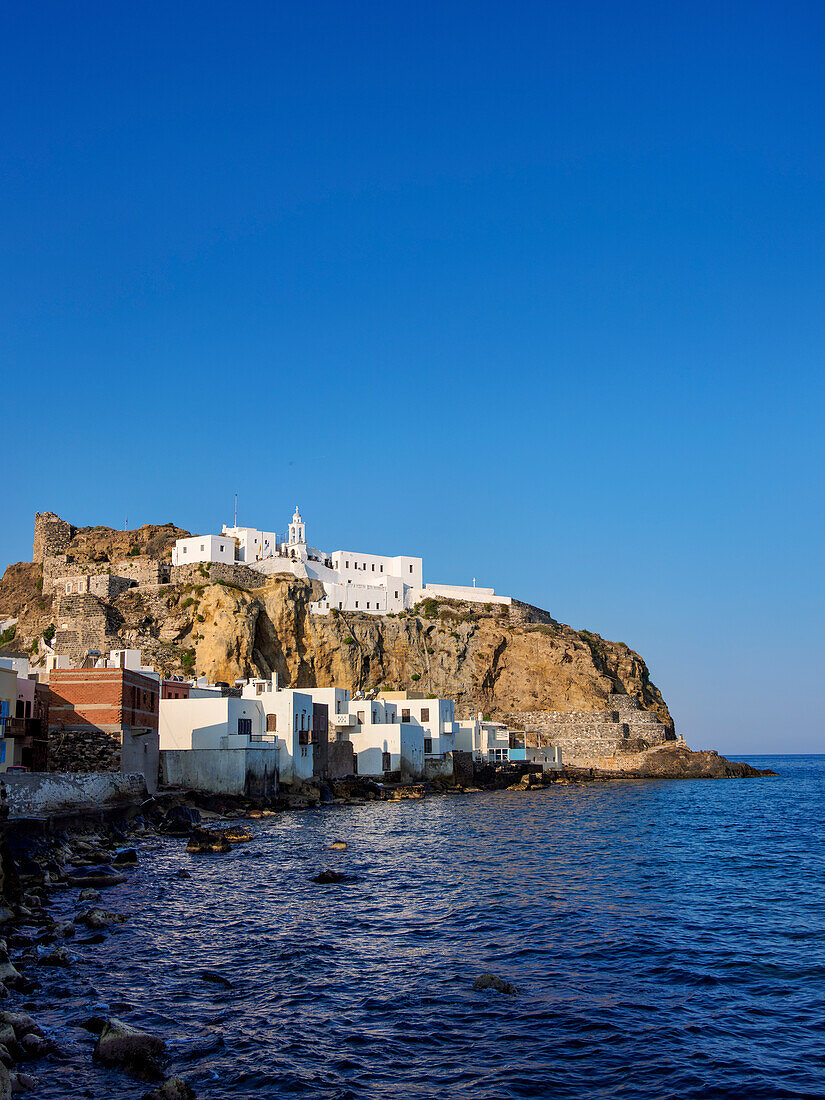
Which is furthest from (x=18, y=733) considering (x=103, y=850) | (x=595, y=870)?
(x=595, y=870)

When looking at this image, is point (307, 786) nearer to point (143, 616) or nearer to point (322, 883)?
point (322, 883)

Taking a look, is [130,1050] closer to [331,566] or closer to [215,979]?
[215,979]

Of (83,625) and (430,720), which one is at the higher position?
(83,625)

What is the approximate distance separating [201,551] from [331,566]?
19.1m

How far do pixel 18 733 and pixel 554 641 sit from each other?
85167 mm

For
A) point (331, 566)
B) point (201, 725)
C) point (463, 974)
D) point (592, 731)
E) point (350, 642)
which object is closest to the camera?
point (463, 974)

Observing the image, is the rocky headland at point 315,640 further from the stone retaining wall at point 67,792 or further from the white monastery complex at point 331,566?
the stone retaining wall at point 67,792

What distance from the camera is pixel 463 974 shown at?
1950 cm

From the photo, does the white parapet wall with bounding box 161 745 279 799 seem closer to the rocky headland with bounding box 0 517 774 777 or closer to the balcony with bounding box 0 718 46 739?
the balcony with bounding box 0 718 46 739

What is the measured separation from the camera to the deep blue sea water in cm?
1386

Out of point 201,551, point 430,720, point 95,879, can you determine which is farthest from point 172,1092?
point 201,551

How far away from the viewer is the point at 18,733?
38.4m

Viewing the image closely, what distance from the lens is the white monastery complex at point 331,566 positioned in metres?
105

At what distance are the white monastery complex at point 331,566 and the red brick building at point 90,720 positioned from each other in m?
59.9
